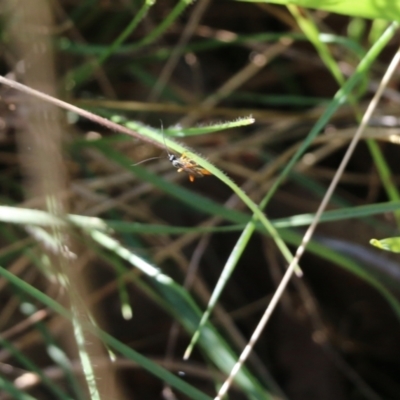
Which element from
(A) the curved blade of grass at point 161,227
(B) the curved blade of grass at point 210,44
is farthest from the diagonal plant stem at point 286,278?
(B) the curved blade of grass at point 210,44

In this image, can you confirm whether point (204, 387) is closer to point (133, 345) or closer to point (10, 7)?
point (133, 345)

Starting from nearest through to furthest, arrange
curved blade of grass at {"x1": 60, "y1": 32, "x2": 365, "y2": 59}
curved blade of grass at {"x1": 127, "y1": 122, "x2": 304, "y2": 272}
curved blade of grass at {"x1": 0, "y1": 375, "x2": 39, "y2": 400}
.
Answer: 1. curved blade of grass at {"x1": 127, "y1": 122, "x2": 304, "y2": 272}
2. curved blade of grass at {"x1": 0, "y1": 375, "x2": 39, "y2": 400}
3. curved blade of grass at {"x1": 60, "y1": 32, "x2": 365, "y2": 59}

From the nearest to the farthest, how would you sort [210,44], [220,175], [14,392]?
[220,175]
[14,392]
[210,44]

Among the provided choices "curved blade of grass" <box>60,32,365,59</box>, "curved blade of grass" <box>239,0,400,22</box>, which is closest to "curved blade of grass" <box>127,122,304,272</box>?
"curved blade of grass" <box>239,0,400,22</box>

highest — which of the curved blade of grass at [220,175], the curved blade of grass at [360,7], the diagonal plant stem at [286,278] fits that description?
the curved blade of grass at [360,7]

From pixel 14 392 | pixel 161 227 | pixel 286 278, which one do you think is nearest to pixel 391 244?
pixel 286 278

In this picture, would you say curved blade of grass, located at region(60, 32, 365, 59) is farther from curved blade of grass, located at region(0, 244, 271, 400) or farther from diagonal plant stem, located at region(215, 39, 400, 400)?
curved blade of grass, located at region(0, 244, 271, 400)

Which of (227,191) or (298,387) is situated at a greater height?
(227,191)

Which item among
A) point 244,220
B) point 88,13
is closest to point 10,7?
point 88,13

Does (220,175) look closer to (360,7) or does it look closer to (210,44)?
(360,7)

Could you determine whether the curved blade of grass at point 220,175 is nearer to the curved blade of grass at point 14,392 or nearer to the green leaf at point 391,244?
the green leaf at point 391,244

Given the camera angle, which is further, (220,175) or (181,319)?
(181,319)
